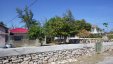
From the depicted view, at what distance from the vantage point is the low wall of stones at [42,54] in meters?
11.1

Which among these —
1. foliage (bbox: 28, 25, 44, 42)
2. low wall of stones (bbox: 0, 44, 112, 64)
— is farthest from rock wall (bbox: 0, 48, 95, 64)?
foliage (bbox: 28, 25, 44, 42)

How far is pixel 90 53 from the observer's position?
2066cm

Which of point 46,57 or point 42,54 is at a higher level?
point 42,54

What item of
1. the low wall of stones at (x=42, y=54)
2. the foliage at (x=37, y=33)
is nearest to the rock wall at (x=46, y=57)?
the low wall of stones at (x=42, y=54)

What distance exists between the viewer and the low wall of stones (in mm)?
11090

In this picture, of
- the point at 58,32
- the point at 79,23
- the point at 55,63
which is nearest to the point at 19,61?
the point at 55,63

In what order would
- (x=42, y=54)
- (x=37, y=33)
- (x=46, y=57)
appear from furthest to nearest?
(x=37, y=33) → (x=46, y=57) → (x=42, y=54)

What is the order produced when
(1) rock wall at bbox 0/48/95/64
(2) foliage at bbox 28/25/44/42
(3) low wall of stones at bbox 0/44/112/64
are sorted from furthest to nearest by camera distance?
(2) foliage at bbox 28/25/44/42, (1) rock wall at bbox 0/48/95/64, (3) low wall of stones at bbox 0/44/112/64

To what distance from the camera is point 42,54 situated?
13398 mm

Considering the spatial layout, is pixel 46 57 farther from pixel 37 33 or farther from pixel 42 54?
pixel 37 33

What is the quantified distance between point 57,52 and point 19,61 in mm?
3836

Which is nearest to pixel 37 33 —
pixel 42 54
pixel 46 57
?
pixel 46 57

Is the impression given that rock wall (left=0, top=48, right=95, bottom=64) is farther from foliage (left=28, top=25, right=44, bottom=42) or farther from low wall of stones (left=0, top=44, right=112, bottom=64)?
foliage (left=28, top=25, right=44, bottom=42)

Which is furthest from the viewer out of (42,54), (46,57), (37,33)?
(37,33)
